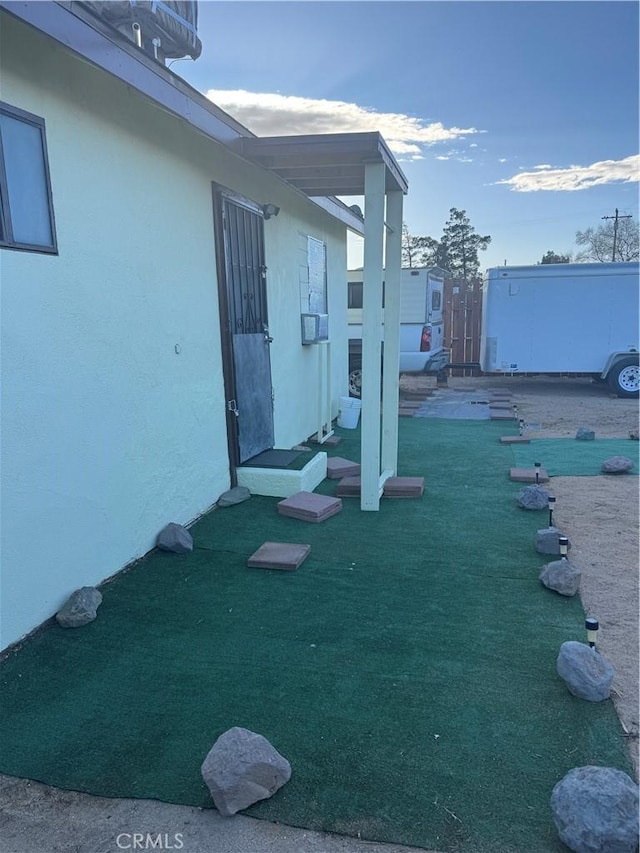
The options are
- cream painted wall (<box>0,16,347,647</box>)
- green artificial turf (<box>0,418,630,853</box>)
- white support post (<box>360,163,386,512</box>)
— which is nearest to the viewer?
green artificial turf (<box>0,418,630,853</box>)

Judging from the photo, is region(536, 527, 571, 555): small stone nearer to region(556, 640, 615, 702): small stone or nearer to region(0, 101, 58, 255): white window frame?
region(556, 640, 615, 702): small stone

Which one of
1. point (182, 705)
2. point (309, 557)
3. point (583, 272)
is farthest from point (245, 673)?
point (583, 272)

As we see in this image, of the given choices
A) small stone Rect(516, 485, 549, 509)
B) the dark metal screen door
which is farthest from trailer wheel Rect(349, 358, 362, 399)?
small stone Rect(516, 485, 549, 509)

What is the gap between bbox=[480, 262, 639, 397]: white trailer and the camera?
10953mm

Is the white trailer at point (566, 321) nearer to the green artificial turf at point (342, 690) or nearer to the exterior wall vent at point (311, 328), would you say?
the exterior wall vent at point (311, 328)

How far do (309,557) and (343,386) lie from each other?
597cm

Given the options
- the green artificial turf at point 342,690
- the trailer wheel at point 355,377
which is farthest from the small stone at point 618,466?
the trailer wheel at point 355,377

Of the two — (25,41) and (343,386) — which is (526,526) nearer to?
(25,41)

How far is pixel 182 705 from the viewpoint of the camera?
244 centimetres

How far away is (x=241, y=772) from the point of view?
1.89m

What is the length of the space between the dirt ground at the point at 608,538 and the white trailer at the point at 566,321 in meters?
1.67

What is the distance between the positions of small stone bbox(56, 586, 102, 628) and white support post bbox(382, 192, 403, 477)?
3.22 m

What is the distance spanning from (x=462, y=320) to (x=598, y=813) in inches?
595

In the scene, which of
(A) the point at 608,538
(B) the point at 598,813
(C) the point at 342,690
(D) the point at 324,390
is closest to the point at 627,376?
(D) the point at 324,390
